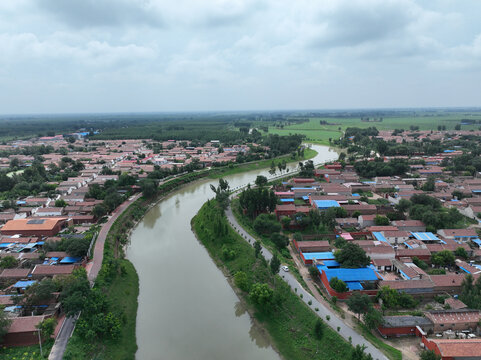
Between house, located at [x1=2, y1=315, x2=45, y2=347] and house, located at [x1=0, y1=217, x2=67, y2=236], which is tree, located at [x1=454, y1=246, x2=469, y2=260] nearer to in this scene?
house, located at [x1=2, y1=315, x2=45, y2=347]

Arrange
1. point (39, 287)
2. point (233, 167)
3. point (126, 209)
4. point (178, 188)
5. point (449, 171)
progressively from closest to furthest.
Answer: point (39, 287) < point (126, 209) < point (178, 188) < point (449, 171) < point (233, 167)

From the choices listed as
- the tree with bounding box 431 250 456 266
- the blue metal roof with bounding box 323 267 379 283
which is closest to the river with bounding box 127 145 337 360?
the blue metal roof with bounding box 323 267 379 283

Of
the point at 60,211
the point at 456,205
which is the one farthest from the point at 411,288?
the point at 60,211

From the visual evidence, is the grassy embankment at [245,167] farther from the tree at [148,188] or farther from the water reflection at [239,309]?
the water reflection at [239,309]

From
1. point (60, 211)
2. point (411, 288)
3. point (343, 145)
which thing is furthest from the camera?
point (343, 145)

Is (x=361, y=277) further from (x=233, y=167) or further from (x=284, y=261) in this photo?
(x=233, y=167)

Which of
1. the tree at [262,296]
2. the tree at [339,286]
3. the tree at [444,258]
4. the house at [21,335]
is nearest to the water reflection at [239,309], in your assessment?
the tree at [262,296]
